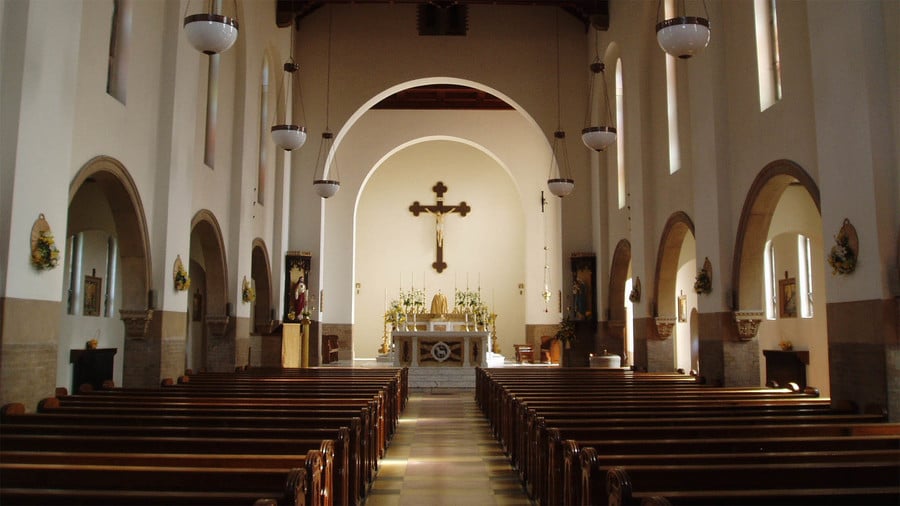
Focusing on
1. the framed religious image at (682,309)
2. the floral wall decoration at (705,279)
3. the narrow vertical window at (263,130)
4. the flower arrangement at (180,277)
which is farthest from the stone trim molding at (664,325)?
the narrow vertical window at (263,130)

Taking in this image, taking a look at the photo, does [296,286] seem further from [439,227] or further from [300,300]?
[439,227]

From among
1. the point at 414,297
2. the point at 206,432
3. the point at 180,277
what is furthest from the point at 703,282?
the point at 414,297

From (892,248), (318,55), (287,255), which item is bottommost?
(892,248)

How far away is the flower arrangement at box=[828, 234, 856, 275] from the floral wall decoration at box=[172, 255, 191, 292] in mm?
8705

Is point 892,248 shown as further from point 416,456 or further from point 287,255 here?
point 287,255

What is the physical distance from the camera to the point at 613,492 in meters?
3.47

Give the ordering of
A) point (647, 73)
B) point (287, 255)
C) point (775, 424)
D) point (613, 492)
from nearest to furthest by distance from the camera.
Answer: point (613, 492)
point (775, 424)
point (647, 73)
point (287, 255)

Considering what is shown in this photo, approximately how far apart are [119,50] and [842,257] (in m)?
9.18

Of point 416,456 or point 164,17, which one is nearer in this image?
point 416,456

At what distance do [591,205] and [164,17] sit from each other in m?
11.1

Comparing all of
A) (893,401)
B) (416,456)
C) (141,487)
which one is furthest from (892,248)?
(141,487)

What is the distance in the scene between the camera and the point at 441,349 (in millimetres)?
17047

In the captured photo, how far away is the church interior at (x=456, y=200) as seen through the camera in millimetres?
7191

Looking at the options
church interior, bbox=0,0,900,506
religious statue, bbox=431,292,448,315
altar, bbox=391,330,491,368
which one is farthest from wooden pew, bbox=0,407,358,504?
religious statue, bbox=431,292,448,315
